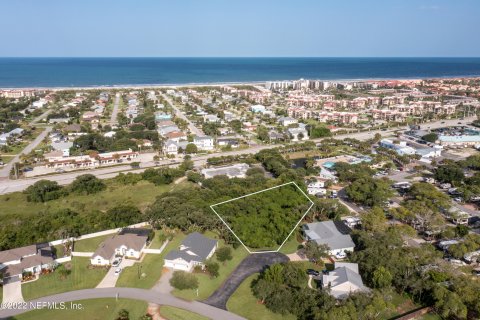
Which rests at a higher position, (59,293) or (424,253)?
(424,253)

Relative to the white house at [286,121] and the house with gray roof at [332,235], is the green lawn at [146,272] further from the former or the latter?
the white house at [286,121]

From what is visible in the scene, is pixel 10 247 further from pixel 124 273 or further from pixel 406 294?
pixel 406 294

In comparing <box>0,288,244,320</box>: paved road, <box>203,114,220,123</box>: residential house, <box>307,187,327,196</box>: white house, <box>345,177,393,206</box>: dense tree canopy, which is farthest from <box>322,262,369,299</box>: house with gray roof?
<box>203,114,220,123</box>: residential house

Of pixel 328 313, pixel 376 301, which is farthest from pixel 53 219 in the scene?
pixel 376 301

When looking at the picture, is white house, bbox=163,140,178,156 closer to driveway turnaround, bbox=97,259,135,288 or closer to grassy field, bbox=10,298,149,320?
driveway turnaround, bbox=97,259,135,288

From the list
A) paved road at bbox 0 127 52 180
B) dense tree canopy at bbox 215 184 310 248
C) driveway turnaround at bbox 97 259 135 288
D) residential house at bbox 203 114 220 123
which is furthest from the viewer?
residential house at bbox 203 114 220 123

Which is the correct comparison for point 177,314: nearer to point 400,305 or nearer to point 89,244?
point 89,244

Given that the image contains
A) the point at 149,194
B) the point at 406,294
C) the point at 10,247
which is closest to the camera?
the point at 406,294
